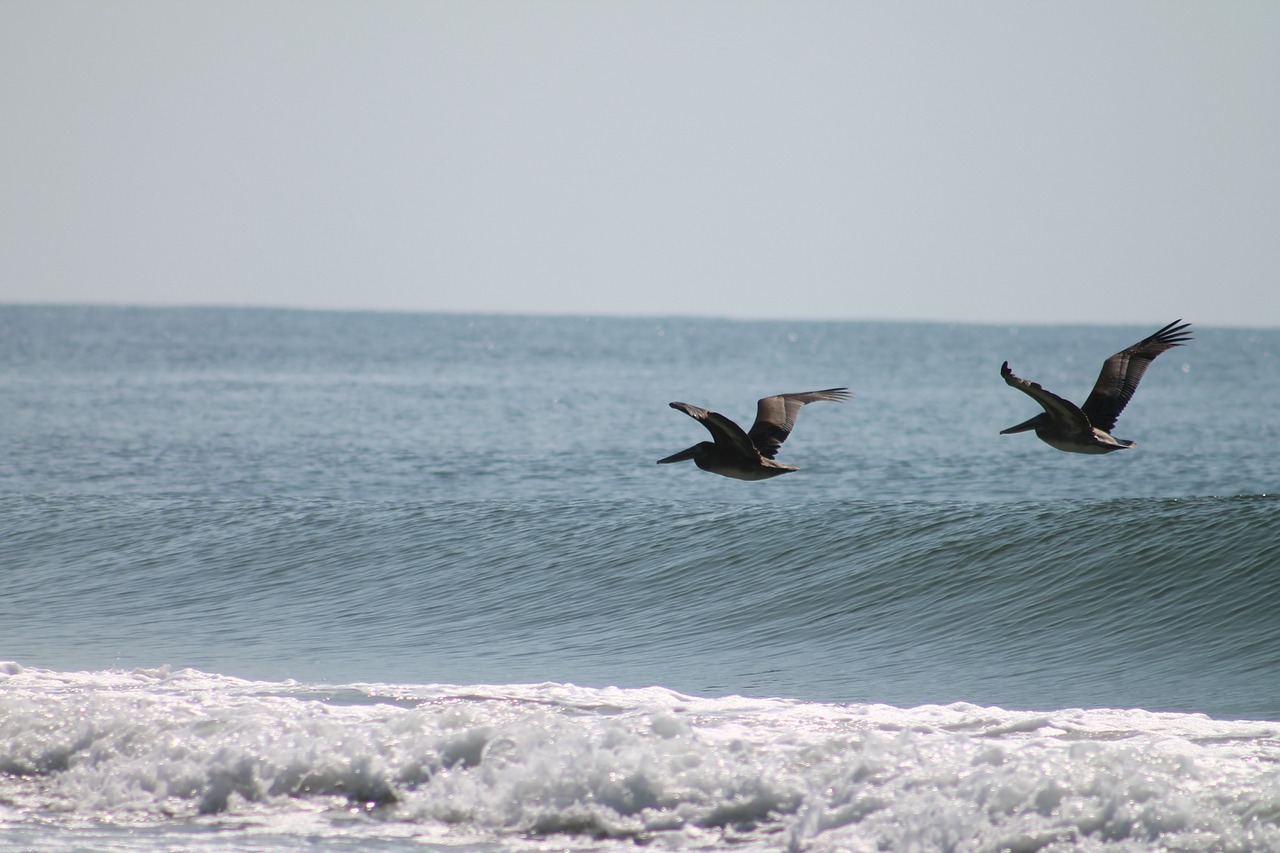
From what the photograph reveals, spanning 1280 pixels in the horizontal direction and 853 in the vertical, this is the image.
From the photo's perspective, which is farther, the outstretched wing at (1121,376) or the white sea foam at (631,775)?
the outstretched wing at (1121,376)

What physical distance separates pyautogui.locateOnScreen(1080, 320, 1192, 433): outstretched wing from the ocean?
7.17 feet

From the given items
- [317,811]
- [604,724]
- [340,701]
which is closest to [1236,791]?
[604,724]

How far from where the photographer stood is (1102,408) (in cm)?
974

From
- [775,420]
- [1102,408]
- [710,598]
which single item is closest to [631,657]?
[710,598]

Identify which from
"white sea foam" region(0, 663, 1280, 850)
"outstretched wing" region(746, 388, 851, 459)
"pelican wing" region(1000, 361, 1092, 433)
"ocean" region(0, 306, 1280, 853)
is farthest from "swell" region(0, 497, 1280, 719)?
"pelican wing" region(1000, 361, 1092, 433)

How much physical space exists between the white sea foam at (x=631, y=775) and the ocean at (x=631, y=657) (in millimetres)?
25

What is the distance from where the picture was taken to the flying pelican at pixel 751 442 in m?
8.96

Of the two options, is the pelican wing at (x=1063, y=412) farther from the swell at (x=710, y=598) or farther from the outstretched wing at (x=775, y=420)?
the swell at (x=710, y=598)

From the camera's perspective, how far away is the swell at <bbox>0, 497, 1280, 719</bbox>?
A: 11781 mm

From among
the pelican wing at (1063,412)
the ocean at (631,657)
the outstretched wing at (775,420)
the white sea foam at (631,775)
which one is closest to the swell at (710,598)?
the ocean at (631,657)

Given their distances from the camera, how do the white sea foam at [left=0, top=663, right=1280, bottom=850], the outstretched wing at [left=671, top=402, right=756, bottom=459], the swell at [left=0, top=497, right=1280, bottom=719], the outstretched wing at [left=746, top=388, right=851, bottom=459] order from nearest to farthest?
the white sea foam at [left=0, top=663, right=1280, bottom=850], the outstretched wing at [left=671, top=402, right=756, bottom=459], the outstretched wing at [left=746, top=388, right=851, bottom=459], the swell at [left=0, top=497, right=1280, bottom=719]

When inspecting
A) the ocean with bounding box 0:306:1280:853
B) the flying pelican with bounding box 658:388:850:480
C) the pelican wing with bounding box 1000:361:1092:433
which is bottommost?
the ocean with bounding box 0:306:1280:853

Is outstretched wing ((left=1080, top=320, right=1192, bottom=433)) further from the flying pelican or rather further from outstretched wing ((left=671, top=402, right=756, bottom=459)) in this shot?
outstretched wing ((left=671, top=402, right=756, bottom=459))

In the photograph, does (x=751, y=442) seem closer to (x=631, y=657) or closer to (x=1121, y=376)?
(x=1121, y=376)
